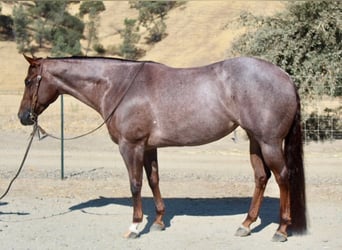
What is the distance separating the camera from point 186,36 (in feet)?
180

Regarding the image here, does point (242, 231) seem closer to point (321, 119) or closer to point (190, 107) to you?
point (190, 107)

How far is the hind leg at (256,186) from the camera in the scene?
7.47 metres

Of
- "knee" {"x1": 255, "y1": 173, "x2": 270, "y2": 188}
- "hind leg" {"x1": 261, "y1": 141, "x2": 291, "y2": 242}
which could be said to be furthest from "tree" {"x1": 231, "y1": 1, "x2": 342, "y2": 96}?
"hind leg" {"x1": 261, "y1": 141, "x2": 291, "y2": 242}

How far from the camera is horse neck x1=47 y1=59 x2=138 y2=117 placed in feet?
24.9

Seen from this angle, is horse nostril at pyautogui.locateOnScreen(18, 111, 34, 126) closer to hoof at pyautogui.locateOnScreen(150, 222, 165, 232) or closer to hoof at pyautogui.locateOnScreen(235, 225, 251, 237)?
hoof at pyautogui.locateOnScreen(150, 222, 165, 232)

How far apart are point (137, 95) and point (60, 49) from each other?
4489 cm

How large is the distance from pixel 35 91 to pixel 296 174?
11.2 ft

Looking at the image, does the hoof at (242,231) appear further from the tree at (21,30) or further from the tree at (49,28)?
the tree at (21,30)

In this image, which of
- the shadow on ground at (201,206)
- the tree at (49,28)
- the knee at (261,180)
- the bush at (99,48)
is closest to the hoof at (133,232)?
the shadow on ground at (201,206)

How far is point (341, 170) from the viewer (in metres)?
13.9

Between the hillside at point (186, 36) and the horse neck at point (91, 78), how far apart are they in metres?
33.5

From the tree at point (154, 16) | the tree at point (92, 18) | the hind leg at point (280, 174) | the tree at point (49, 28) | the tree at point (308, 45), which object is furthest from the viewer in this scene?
the tree at point (154, 16)

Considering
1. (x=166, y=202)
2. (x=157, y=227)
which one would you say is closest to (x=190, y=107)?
(x=157, y=227)

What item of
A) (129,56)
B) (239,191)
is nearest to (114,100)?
(239,191)
